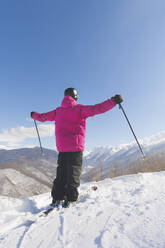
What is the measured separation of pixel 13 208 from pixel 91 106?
108 inches

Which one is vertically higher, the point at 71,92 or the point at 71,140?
the point at 71,92

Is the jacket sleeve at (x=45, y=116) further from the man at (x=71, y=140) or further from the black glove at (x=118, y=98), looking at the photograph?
the black glove at (x=118, y=98)

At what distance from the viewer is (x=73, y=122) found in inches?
132

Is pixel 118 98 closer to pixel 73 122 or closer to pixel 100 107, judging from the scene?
pixel 100 107

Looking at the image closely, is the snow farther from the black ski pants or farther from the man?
the man

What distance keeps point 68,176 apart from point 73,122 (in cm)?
123

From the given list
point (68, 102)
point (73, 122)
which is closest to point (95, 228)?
point (73, 122)

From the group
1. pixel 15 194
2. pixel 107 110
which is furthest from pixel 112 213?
pixel 15 194

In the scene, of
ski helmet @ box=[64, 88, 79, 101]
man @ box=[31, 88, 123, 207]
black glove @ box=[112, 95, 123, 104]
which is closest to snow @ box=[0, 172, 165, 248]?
man @ box=[31, 88, 123, 207]

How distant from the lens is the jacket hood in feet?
11.5

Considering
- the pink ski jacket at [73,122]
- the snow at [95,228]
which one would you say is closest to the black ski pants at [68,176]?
the pink ski jacket at [73,122]

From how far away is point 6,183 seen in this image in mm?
73938

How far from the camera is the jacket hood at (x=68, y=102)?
3502 mm

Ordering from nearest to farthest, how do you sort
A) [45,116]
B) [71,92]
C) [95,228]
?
[95,228] < [71,92] < [45,116]
